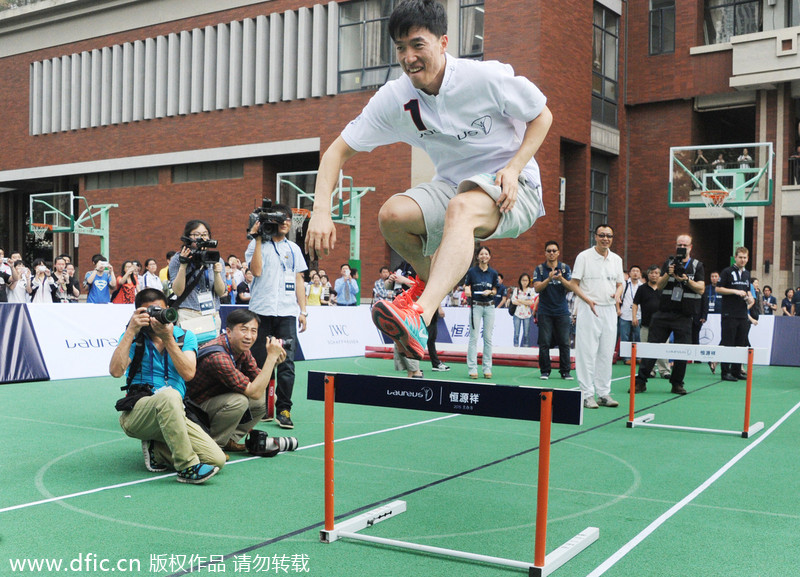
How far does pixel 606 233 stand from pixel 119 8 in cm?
3056

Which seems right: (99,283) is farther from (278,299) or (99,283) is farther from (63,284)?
(278,299)

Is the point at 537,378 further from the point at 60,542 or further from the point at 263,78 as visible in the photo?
the point at 263,78

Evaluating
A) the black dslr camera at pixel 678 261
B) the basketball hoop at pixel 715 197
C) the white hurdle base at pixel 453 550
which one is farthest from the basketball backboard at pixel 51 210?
the white hurdle base at pixel 453 550

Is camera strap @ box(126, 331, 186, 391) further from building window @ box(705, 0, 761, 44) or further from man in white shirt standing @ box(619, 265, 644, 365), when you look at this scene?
building window @ box(705, 0, 761, 44)

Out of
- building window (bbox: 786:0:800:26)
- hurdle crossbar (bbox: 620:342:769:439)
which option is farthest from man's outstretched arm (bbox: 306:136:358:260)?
building window (bbox: 786:0:800:26)

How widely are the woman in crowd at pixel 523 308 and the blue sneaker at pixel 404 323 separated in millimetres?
12637

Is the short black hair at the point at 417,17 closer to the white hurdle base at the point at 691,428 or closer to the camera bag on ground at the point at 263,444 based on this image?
the camera bag on ground at the point at 263,444

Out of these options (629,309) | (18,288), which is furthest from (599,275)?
(18,288)

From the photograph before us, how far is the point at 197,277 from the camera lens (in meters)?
7.21

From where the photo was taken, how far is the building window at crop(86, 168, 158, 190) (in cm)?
3319

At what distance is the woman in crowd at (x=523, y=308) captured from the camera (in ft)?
53.8

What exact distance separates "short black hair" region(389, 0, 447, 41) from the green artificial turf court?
264 centimetres

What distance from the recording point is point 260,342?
7.66m

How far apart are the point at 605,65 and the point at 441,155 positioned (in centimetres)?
2521
